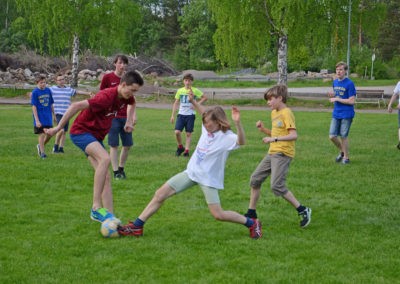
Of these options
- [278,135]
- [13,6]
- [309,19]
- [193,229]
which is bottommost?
[193,229]

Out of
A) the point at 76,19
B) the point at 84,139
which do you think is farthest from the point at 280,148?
the point at 76,19

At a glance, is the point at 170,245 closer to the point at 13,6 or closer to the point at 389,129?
the point at 389,129

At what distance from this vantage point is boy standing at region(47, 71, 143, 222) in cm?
707

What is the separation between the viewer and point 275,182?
24.3 feet

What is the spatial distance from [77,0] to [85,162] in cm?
2892

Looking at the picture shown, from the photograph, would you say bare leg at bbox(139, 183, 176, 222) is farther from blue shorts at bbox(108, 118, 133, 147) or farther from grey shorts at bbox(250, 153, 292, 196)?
blue shorts at bbox(108, 118, 133, 147)

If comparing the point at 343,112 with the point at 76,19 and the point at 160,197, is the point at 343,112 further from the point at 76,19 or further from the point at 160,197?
the point at 76,19

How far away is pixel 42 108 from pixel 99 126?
6507 mm

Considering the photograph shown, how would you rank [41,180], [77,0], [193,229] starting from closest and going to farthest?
[193,229] → [41,180] → [77,0]

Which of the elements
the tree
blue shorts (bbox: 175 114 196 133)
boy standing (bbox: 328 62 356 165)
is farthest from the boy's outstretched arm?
the tree

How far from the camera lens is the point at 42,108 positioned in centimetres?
1345

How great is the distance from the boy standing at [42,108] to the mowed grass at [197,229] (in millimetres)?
409

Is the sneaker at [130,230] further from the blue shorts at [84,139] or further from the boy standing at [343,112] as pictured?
the boy standing at [343,112]

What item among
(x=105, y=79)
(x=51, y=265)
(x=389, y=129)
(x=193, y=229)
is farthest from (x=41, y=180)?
(x=389, y=129)
